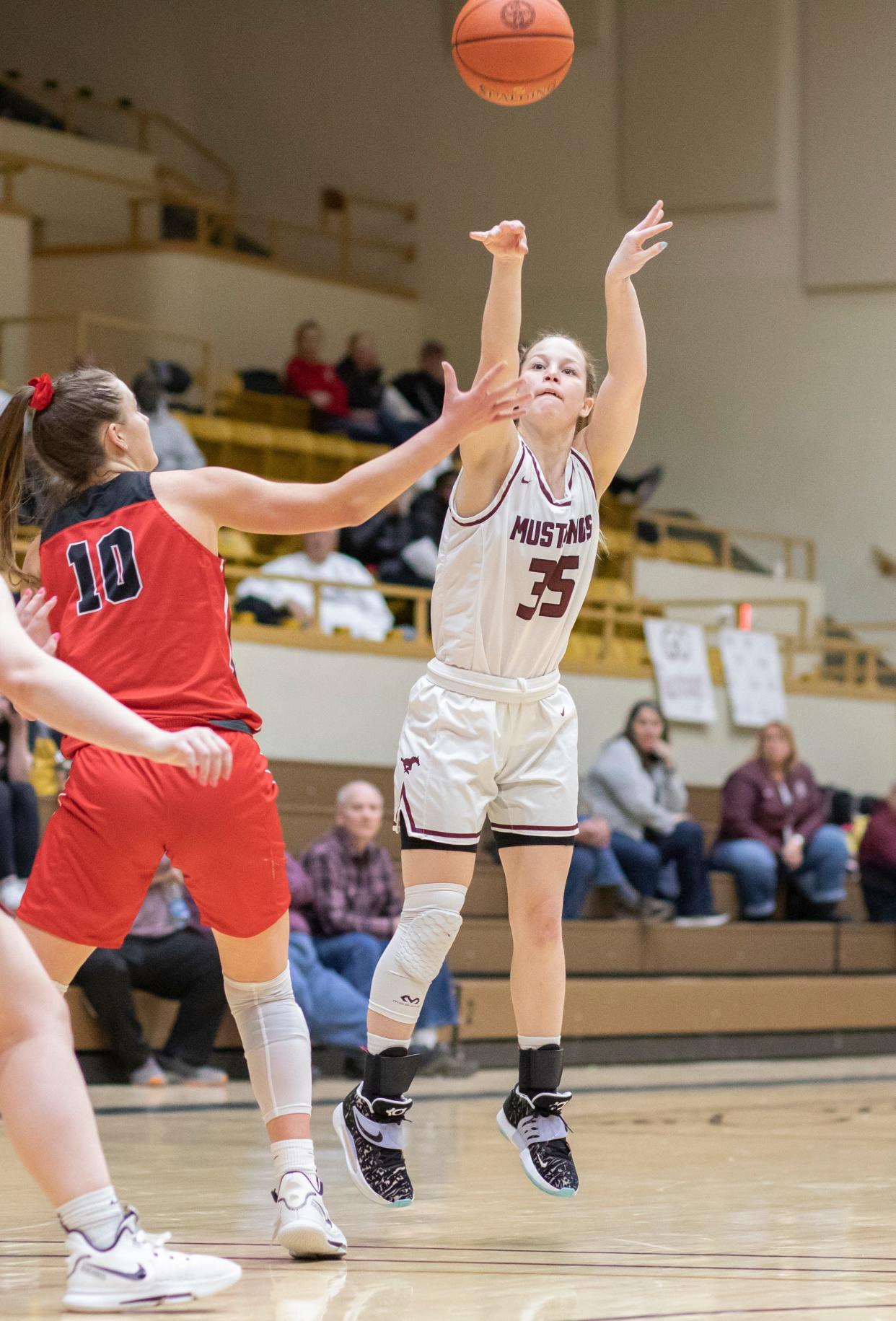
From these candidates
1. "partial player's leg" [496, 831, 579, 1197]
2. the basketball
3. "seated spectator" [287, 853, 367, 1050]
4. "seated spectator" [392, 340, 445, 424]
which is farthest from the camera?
"seated spectator" [392, 340, 445, 424]

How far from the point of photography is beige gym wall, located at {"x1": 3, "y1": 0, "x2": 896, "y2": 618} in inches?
618

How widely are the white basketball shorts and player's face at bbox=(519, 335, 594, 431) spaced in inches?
24.6

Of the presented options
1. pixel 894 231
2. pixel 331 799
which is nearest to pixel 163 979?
pixel 331 799

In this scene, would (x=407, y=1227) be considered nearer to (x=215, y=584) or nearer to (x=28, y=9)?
(x=215, y=584)

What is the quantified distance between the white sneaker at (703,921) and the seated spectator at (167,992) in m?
3.09

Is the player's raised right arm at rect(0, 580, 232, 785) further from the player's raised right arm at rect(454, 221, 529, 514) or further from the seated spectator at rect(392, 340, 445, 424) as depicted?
the seated spectator at rect(392, 340, 445, 424)

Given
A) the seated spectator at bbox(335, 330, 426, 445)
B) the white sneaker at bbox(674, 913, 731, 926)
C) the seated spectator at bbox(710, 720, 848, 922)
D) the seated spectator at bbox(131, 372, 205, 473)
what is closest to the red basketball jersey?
the white sneaker at bbox(674, 913, 731, 926)

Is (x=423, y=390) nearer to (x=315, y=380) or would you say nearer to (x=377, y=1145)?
(x=315, y=380)

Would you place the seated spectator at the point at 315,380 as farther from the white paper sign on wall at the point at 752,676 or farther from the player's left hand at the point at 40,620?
the player's left hand at the point at 40,620

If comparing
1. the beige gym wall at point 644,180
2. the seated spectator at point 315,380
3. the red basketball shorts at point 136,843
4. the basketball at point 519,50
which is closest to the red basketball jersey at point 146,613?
the red basketball shorts at point 136,843

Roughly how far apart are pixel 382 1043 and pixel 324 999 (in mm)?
3658

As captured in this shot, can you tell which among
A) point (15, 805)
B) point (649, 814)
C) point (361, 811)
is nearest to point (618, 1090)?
point (361, 811)

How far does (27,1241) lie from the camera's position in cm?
364

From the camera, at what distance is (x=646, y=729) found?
967 cm
